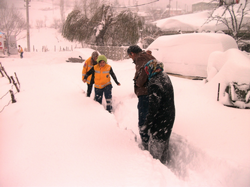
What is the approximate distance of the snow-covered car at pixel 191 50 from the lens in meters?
6.58

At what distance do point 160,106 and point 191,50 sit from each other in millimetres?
5248

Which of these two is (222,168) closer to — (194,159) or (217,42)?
(194,159)

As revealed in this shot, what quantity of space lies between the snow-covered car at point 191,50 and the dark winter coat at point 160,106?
15.1ft

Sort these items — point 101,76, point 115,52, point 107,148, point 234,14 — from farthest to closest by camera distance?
point 115,52 < point 234,14 < point 101,76 < point 107,148

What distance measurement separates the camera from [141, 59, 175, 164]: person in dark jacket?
2.48 metres

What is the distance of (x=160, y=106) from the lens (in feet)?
8.47

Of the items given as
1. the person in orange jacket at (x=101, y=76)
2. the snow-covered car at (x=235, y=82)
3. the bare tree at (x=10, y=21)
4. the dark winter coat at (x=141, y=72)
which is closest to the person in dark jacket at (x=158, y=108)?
the dark winter coat at (x=141, y=72)

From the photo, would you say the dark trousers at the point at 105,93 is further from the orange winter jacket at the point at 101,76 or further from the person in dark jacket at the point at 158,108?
the person in dark jacket at the point at 158,108

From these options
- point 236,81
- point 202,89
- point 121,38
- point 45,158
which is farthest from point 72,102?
point 121,38

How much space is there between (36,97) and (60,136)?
106 inches

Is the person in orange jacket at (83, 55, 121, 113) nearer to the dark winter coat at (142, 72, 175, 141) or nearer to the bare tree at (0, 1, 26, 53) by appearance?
the dark winter coat at (142, 72, 175, 141)

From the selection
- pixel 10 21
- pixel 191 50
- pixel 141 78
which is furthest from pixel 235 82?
pixel 10 21

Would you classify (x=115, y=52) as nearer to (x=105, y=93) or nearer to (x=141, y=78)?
(x=105, y=93)

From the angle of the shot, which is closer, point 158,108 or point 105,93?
point 158,108
